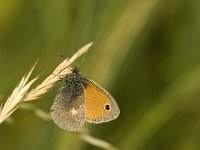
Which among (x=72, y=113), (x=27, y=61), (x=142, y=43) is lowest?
(x=72, y=113)

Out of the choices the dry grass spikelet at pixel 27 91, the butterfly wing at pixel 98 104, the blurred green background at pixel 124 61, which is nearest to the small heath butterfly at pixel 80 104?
the butterfly wing at pixel 98 104

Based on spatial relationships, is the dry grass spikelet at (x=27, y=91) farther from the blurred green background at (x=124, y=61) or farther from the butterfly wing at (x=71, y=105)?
the blurred green background at (x=124, y=61)

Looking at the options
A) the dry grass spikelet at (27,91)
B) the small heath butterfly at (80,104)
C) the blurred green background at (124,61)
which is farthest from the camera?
the blurred green background at (124,61)

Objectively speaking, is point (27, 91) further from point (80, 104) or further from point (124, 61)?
point (124, 61)

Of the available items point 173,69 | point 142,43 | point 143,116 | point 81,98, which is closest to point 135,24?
point 142,43

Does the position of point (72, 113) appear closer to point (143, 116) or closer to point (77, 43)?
point (77, 43)

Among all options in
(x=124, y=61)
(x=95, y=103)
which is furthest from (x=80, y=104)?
(x=124, y=61)
